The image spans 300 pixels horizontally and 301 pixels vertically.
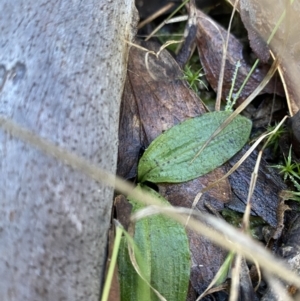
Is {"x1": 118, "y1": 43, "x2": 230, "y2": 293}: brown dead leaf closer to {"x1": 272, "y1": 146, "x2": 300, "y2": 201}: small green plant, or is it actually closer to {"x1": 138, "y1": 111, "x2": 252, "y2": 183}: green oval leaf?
{"x1": 138, "y1": 111, "x2": 252, "y2": 183}: green oval leaf

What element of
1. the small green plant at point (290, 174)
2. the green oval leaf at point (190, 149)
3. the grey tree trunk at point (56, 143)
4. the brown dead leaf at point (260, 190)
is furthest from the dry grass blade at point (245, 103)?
the grey tree trunk at point (56, 143)

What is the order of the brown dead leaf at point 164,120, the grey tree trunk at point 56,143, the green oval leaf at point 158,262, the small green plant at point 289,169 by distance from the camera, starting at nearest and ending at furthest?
the grey tree trunk at point 56,143
the green oval leaf at point 158,262
the brown dead leaf at point 164,120
the small green plant at point 289,169

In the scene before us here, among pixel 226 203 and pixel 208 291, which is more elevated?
pixel 226 203

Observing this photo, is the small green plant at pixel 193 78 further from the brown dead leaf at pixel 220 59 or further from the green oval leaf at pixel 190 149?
the green oval leaf at pixel 190 149

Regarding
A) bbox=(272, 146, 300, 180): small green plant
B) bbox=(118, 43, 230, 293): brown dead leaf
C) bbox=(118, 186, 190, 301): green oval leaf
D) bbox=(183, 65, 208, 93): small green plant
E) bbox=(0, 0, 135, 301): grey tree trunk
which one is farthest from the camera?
bbox=(183, 65, 208, 93): small green plant

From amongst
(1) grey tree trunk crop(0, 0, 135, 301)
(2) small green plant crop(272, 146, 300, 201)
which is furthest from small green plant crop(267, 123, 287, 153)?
(1) grey tree trunk crop(0, 0, 135, 301)

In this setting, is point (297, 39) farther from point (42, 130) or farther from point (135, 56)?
point (42, 130)

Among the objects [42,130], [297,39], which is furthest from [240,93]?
[42,130]
